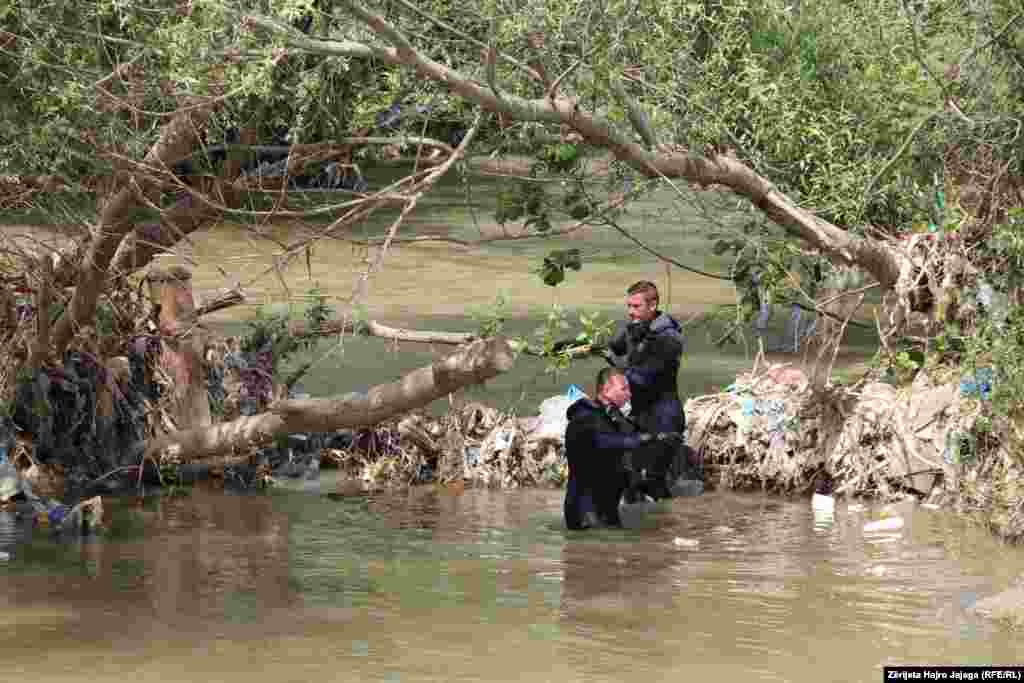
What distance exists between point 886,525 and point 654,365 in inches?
72.7

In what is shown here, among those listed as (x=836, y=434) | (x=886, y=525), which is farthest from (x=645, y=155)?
(x=886, y=525)

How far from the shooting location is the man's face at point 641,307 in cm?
1352

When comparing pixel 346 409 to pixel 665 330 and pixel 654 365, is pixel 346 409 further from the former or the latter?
pixel 665 330

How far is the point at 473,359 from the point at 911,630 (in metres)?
3.33

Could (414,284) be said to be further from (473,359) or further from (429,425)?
(473,359)

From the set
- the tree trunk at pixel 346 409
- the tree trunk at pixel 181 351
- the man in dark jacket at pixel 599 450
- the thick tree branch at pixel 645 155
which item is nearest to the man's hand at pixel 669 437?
the man in dark jacket at pixel 599 450

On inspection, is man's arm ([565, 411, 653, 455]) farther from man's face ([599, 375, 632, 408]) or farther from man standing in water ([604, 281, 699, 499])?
man standing in water ([604, 281, 699, 499])

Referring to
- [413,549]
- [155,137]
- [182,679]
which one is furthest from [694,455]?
[182,679]

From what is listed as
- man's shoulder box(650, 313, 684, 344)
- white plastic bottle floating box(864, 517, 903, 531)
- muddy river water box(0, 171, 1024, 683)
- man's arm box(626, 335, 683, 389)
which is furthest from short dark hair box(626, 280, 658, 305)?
white plastic bottle floating box(864, 517, 903, 531)

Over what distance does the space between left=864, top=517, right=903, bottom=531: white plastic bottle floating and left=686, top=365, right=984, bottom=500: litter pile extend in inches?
19.3

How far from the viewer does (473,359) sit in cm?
1180

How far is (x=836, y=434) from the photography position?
13914mm

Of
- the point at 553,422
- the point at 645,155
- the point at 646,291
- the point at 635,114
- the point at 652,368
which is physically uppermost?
the point at 635,114

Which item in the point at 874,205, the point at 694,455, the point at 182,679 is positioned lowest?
the point at 182,679
